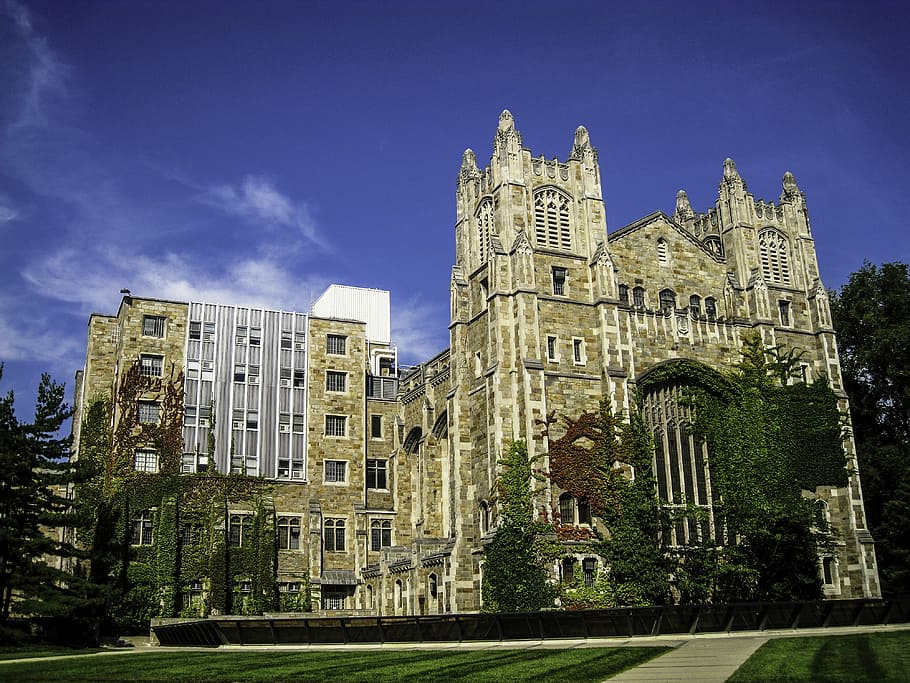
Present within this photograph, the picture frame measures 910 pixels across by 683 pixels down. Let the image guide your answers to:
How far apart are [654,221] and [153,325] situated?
2742cm

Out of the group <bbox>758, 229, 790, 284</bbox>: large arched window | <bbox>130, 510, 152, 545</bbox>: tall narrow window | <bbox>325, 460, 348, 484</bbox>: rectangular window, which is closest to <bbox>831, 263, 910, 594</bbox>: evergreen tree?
<bbox>758, 229, 790, 284</bbox>: large arched window

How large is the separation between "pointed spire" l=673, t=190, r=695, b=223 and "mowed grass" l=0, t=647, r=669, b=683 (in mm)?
37523

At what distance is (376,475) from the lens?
5309 cm

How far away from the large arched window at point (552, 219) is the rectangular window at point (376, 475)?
671 inches

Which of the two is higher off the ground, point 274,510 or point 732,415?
point 732,415

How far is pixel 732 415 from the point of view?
43531 millimetres

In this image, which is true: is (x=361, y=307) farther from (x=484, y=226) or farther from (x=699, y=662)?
(x=699, y=662)

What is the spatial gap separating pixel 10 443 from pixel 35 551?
3.72 m

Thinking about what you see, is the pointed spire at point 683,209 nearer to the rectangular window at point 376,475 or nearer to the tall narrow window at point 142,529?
the rectangular window at point 376,475

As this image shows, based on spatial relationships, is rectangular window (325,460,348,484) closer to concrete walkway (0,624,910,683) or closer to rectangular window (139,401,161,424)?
rectangular window (139,401,161,424)

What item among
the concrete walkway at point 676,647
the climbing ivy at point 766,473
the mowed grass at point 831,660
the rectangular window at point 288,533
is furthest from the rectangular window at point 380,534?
the mowed grass at point 831,660

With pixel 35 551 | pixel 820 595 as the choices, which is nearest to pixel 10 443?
pixel 35 551

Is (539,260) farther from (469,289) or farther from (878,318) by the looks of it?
(878,318)

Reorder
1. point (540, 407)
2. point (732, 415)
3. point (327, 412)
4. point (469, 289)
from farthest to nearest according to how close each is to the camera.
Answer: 1. point (327, 412)
2. point (469, 289)
3. point (732, 415)
4. point (540, 407)
